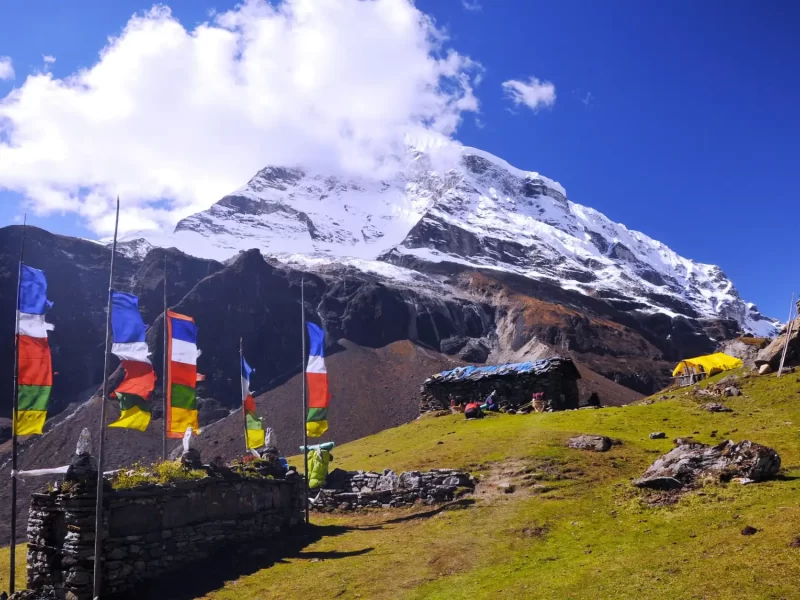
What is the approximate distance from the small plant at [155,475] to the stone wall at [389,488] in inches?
348

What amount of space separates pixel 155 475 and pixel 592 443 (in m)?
19.5

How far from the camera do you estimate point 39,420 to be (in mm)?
23234

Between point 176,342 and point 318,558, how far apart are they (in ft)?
36.9

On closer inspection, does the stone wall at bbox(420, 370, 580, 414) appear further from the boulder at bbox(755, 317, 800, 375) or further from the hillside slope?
the hillside slope

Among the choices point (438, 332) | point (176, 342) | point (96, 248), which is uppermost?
point (96, 248)

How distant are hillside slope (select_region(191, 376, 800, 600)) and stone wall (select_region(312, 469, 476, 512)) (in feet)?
2.52

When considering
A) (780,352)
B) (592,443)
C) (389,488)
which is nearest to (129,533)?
(389,488)

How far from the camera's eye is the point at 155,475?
21.6 metres

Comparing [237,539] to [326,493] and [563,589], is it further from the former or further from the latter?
[563,589]

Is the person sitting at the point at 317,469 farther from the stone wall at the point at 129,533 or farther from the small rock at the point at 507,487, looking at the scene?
the small rock at the point at 507,487

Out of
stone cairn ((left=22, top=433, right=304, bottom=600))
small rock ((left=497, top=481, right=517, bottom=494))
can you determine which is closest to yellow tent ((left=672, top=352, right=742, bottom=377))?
small rock ((left=497, top=481, right=517, bottom=494))

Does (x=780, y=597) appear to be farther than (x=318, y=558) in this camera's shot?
No

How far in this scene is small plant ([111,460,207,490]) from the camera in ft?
→ 66.3

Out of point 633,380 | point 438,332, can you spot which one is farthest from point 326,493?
point 438,332
